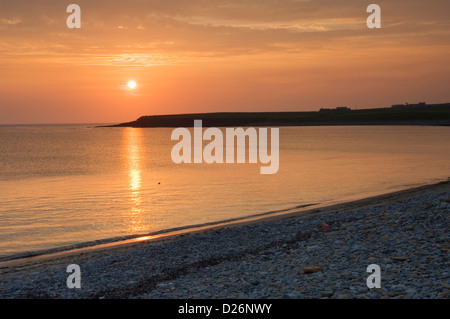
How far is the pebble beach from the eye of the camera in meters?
11.6

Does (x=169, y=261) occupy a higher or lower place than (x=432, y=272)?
lower

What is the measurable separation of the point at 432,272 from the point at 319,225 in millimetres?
9050

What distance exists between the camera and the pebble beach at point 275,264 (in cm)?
1156

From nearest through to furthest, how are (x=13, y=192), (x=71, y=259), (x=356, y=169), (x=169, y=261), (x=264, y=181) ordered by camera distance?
(x=169, y=261) < (x=71, y=259) < (x=13, y=192) < (x=264, y=181) < (x=356, y=169)

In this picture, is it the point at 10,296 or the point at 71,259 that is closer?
the point at 10,296

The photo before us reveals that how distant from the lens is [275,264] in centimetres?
1455

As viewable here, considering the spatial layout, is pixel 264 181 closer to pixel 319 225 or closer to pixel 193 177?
pixel 193 177

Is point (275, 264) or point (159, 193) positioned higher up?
point (275, 264)

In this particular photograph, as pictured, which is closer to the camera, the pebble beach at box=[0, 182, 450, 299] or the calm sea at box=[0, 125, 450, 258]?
the pebble beach at box=[0, 182, 450, 299]

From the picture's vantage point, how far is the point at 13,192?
39.8m

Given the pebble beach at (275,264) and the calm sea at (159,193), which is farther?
the calm sea at (159,193)

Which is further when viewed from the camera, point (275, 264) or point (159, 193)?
point (159, 193)

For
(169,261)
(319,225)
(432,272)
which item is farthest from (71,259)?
(432,272)
